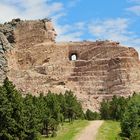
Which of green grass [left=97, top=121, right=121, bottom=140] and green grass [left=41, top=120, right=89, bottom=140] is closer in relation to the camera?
green grass [left=97, top=121, right=121, bottom=140]

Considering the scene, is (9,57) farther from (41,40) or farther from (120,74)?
(120,74)

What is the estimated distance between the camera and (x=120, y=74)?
112 m

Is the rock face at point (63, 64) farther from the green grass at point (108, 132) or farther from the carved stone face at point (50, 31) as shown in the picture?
the green grass at point (108, 132)

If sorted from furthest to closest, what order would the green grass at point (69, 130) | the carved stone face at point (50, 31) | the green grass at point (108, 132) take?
the carved stone face at point (50, 31) → the green grass at point (69, 130) → the green grass at point (108, 132)

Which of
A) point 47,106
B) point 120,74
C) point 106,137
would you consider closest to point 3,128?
point 106,137

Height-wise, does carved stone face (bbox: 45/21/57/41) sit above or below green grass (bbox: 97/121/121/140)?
above

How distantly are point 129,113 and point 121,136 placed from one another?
2573mm

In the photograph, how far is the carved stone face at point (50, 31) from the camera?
128 metres

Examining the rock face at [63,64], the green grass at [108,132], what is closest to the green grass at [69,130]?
the green grass at [108,132]

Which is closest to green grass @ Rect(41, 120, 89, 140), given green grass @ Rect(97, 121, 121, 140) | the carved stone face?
green grass @ Rect(97, 121, 121, 140)

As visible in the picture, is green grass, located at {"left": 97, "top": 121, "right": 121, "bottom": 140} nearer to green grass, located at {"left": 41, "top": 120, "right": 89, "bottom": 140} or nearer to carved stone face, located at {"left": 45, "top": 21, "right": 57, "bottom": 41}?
green grass, located at {"left": 41, "top": 120, "right": 89, "bottom": 140}

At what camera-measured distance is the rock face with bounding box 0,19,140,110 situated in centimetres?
11100

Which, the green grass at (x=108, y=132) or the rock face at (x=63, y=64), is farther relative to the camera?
the rock face at (x=63, y=64)

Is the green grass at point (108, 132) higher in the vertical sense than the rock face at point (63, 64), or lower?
lower
